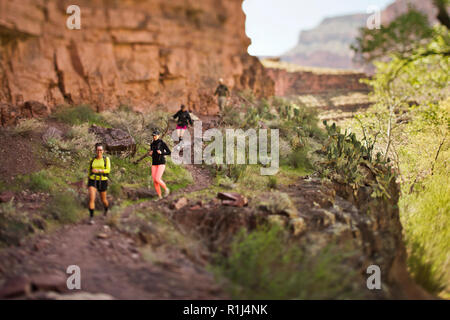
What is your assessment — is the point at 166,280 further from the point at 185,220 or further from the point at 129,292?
the point at 185,220

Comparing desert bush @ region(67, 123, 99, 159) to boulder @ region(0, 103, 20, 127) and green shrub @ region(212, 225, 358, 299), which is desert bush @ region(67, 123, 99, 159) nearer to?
boulder @ region(0, 103, 20, 127)

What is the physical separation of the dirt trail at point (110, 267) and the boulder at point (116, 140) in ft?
13.8

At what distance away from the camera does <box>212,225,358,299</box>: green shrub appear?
15.6 ft

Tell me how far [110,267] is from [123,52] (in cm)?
1124

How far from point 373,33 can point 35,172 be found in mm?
8188

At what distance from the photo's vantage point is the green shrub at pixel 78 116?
1164 cm

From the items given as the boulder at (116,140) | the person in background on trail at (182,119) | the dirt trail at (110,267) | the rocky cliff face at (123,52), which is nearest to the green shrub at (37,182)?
the dirt trail at (110,267)

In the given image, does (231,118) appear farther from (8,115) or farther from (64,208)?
(64,208)

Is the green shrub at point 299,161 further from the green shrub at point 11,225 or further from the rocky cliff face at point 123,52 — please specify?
the green shrub at point 11,225

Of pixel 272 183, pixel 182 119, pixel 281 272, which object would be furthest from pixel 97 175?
pixel 182 119

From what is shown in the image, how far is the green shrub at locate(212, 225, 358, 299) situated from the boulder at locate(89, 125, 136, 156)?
568 centimetres

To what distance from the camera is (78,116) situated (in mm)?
12055
